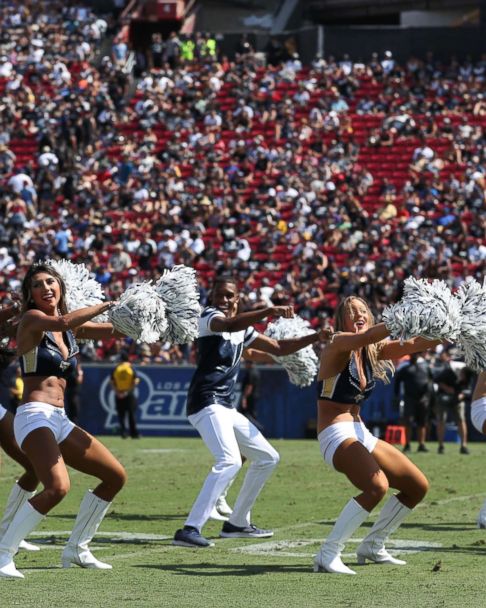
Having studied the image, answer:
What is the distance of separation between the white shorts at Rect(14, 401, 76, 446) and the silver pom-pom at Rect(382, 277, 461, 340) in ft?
6.70

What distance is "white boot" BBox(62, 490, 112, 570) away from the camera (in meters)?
8.45

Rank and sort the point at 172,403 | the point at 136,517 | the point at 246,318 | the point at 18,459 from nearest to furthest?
the point at 246,318 < the point at 18,459 < the point at 136,517 < the point at 172,403

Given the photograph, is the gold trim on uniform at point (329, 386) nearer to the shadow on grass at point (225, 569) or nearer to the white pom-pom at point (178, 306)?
the white pom-pom at point (178, 306)

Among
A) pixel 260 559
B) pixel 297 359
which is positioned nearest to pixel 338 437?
pixel 260 559

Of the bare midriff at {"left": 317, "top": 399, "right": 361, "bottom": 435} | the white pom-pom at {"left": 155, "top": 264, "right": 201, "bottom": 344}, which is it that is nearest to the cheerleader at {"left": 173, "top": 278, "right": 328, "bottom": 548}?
the white pom-pom at {"left": 155, "top": 264, "right": 201, "bottom": 344}

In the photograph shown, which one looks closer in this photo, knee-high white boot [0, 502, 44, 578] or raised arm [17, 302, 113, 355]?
raised arm [17, 302, 113, 355]

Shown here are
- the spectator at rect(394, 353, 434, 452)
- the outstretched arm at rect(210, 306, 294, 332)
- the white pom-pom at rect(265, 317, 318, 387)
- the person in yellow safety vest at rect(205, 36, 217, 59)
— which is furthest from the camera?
the person in yellow safety vest at rect(205, 36, 217, 59)

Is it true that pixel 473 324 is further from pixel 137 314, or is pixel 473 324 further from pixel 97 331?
pixel 97 331

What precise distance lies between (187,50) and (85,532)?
31.2 m

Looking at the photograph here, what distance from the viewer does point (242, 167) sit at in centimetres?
3344

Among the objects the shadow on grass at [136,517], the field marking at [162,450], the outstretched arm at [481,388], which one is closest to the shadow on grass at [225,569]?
the outstretched arm at [481,388]

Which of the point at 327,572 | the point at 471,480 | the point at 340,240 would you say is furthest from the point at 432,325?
the point at 340,240

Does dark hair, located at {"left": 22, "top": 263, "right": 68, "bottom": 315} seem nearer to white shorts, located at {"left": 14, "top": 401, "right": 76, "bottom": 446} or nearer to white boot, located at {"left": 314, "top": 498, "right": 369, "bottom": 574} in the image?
white shorts, located at {"left": 14, "top": 401, "right": 76, "bottom": 446}

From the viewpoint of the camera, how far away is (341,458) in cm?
845
